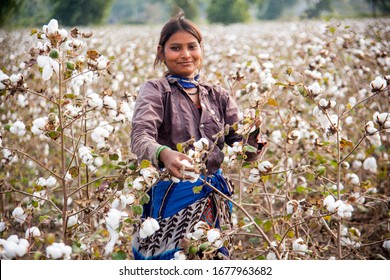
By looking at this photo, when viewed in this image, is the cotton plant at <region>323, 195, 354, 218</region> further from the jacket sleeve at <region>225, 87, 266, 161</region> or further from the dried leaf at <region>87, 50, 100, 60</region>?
the dried leaf at <region>87, 50, 100, 60</region>

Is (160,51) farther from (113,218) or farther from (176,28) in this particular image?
(113,218)

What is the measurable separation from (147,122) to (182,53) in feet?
1.01

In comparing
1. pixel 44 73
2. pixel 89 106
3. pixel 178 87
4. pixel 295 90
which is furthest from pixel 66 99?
pixel 295 90

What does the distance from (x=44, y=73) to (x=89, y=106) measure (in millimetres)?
197

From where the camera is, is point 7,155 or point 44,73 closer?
point 44,73

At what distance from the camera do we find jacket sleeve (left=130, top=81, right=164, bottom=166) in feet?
3.84

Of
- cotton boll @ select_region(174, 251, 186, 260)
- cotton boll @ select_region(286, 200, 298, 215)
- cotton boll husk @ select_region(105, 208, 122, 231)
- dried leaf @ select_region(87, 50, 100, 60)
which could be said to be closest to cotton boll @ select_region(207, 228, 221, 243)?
cotton boll @ select_region(174, 251, 186, 260)

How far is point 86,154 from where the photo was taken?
1.41 m

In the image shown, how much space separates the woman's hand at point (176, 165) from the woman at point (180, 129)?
0.21 m

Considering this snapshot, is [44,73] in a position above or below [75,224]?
above

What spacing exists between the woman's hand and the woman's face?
45 centimetres

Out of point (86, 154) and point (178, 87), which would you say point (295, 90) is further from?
point (86, 154)

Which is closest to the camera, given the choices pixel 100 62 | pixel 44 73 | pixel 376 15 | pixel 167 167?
pixel 167 167

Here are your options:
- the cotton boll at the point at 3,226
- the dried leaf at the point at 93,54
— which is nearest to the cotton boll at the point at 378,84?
the dried leaf at the point at 93,54
